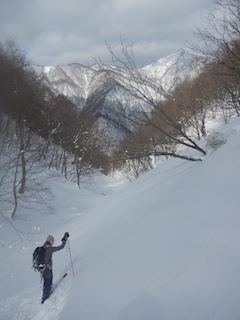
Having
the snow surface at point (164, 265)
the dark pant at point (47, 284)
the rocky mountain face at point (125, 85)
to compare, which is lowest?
the dark pant at point (47, 284)

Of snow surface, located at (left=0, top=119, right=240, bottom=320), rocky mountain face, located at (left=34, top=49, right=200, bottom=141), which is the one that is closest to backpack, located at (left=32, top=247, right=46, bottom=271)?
snow surface, located at (left=0, top=119, right=240, bottom=320)

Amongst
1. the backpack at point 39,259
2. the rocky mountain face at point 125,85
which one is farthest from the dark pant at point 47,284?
the rocky mountain face at point 125,85

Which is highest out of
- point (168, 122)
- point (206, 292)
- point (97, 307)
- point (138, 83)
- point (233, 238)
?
point (138, 83)

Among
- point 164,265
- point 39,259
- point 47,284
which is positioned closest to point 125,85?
point 164,265

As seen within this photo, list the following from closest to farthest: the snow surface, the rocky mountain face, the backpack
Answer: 1. the snow surface
2. the rocky mountain face
3. the backpack

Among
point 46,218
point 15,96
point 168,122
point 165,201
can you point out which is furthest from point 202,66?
point 15,96

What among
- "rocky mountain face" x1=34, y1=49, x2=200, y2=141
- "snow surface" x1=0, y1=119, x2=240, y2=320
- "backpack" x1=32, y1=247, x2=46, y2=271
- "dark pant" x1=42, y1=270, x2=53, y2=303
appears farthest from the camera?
"backpack" x1=32, y1=247, x2=46, y2=271

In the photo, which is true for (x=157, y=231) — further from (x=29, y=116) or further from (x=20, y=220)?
(x=29, y=116)

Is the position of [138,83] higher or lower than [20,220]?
higher

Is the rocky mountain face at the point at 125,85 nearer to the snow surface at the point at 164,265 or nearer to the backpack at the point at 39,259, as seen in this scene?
the snow surface at the point at 164,265

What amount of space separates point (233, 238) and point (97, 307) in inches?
96.5

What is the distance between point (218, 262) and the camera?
138 inches

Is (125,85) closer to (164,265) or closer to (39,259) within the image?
(164,265)

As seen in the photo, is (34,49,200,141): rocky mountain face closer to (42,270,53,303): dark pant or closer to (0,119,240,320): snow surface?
(0,119,240,320): snow surface
